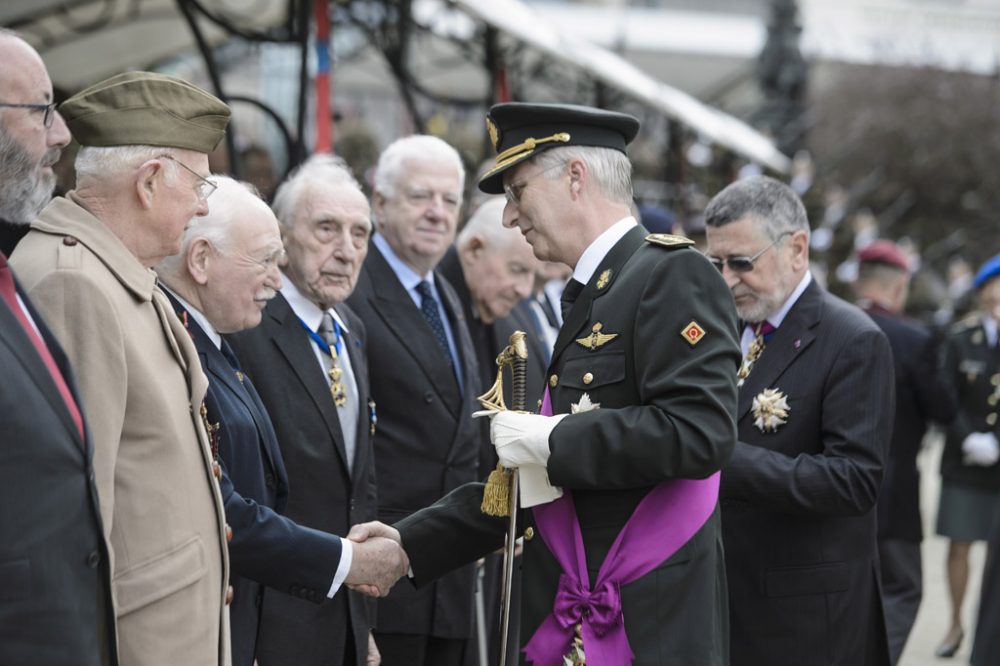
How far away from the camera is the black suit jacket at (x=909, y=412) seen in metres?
7.48

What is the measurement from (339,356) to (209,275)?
0.75 meters

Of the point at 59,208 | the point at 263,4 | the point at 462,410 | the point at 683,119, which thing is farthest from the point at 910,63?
the point at 59,208

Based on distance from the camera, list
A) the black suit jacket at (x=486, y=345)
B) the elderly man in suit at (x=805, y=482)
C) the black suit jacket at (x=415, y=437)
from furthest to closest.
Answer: the black suit jacket at (x=486, y=345) → the black suit jacket at (x=415, y=437) → the elderly man in suit at (x=805, y=482)

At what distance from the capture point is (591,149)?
3.33 m

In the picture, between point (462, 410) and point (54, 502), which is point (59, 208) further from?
point (462, 410)

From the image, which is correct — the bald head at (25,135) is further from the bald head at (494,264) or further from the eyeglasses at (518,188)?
the bald head at (494,264)

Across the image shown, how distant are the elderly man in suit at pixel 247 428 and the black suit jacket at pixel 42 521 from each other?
0.90 m

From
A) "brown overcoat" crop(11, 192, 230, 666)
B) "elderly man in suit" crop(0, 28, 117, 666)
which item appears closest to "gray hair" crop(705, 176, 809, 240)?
"brown overcoat" crop(11, 192, 230, 666)

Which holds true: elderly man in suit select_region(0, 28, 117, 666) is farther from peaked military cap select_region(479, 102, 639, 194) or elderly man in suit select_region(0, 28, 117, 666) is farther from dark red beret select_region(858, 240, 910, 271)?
dark red beret select_region(858, 240, 910, 271)

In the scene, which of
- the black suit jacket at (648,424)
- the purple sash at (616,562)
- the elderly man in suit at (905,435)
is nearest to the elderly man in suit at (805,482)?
the black suit jacket at (648,424)

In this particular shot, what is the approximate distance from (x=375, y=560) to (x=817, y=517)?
1.43m

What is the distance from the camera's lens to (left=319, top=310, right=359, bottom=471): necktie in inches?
163

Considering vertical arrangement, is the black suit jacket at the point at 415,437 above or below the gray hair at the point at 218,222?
below

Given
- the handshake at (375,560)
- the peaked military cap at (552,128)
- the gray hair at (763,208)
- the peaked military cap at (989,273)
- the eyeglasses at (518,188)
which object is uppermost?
the peaked military cap at (552,128)
